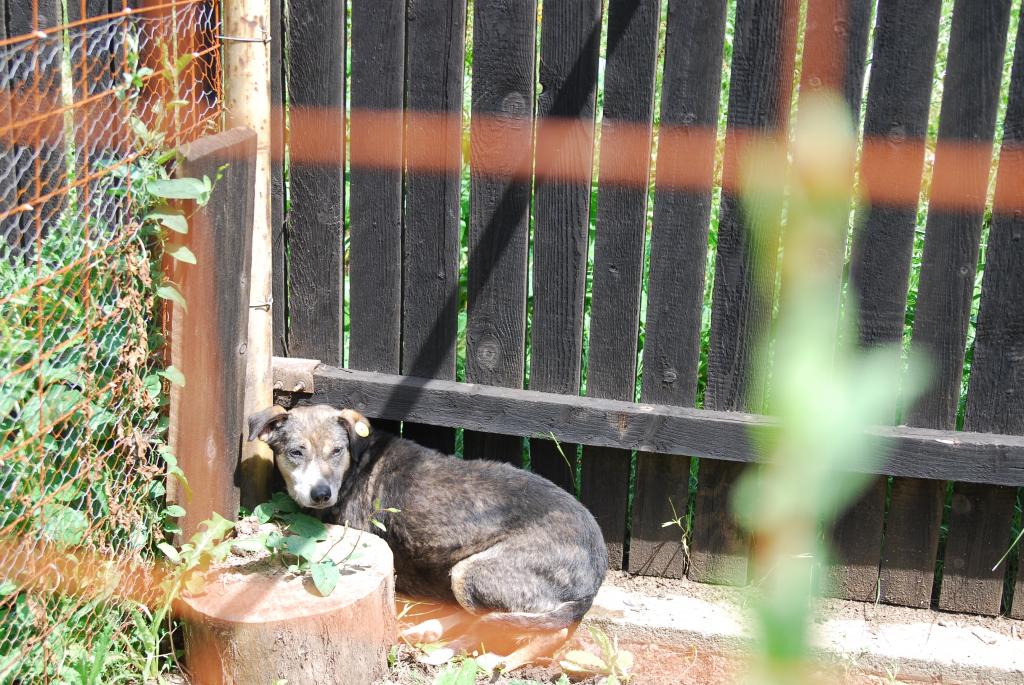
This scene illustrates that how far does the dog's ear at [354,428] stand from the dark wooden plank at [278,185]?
52 cm

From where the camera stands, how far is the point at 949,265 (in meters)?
4.18

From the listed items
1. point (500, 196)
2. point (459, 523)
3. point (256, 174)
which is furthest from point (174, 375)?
point (500, 196)

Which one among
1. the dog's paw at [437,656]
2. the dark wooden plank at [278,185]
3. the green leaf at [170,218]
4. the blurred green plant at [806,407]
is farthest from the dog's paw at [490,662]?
the blurred green plant at [806,407]

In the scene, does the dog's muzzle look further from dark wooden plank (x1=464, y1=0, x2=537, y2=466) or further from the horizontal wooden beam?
dark wooden plank (x1=464, y1=0, x2=537, y2=466)

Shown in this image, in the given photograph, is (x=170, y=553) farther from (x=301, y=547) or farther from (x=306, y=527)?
(x=306, y=527)

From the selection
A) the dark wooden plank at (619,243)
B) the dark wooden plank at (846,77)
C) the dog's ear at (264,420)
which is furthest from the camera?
the dog's ear at (264,420)

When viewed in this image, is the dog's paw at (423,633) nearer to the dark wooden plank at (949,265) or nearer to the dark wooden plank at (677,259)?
the dark wooden plank at (677,259)

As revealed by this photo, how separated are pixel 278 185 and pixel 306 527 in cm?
147

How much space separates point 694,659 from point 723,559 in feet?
1.52

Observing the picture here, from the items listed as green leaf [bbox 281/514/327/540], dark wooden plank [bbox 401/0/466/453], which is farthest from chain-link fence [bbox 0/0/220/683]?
dark wooden plank [bbox 401/0/466/453]

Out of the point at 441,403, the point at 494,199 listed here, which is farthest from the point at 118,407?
the point at 494,199

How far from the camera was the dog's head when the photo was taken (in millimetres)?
4402

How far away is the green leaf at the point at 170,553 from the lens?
3.92m

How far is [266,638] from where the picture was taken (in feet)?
12.6
